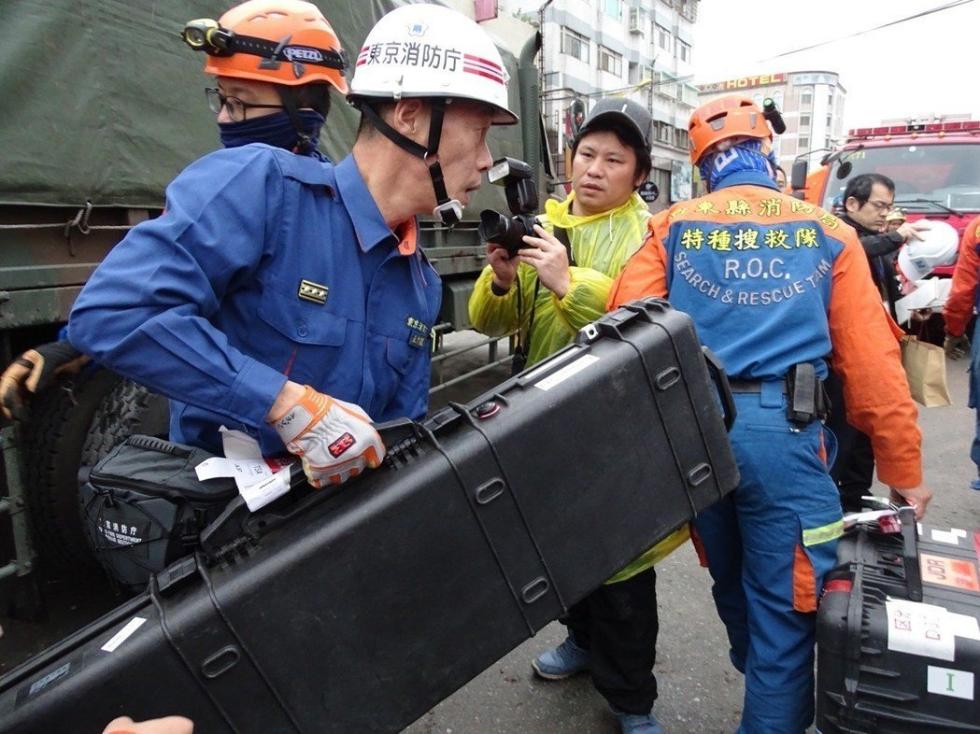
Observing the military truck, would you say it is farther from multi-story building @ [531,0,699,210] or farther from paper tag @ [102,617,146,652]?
multi-story building @ [531,0,699,210]

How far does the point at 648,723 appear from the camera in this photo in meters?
2.18

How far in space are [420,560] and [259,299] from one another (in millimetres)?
604

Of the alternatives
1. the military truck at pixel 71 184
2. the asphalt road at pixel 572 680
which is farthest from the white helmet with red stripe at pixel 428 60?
the asphalt road at pixel 572 680

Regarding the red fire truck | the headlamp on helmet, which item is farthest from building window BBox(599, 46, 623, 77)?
the headlamp on helmet

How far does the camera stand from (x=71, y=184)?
2438mm

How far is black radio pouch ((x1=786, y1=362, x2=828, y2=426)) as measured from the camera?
1.76m

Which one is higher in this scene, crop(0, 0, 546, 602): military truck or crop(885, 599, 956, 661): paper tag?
crop(0, 0, 546, 602): military truck

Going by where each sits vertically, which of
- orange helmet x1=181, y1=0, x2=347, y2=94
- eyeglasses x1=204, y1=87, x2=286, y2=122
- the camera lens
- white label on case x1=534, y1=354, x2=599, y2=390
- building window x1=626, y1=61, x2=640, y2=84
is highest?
building window x1=626, y1=61, x2=640, y2=84

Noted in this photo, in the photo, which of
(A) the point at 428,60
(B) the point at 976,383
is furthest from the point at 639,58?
(A) the point at 428,60

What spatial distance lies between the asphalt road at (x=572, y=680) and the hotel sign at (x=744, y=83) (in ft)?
166

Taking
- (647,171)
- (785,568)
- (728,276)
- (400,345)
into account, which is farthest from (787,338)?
(400,345)

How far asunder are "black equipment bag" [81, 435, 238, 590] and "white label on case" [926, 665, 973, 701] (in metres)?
1.58

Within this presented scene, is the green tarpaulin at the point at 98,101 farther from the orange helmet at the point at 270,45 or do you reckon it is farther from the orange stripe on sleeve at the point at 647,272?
the orange stripe on sleeve at the point at 647,272

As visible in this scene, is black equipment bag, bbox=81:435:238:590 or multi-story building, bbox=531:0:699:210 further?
multi-story building, bbox=531:0:699:210
